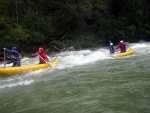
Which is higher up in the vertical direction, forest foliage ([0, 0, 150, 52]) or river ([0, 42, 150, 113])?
forest foliage ([0, 0, 150, 52])

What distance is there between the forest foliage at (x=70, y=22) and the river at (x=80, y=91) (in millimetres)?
8759

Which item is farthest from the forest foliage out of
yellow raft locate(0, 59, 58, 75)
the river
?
the river

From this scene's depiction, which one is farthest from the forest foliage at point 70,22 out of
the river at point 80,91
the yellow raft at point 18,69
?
the river at point 80,91

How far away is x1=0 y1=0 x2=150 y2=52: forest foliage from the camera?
65.7 ft

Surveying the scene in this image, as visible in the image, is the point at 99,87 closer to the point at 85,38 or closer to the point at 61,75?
the point at 61,75

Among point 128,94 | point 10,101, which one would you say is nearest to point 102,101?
point 128,94

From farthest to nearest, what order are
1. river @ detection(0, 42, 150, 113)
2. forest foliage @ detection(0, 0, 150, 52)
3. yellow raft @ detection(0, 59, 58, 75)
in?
forest foliage @ detection(0, 0, 150, 52) → yellow raft @ detection(0, 59, 58, 75) → river @ detection(0, 42, 150, 113)

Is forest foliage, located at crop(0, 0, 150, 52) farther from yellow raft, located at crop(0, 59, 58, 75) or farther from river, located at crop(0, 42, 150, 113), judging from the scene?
river, located at crop(0, 42, 150, 113)

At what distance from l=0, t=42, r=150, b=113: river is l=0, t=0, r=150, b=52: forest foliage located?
8759 mm

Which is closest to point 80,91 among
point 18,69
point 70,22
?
point 18,69

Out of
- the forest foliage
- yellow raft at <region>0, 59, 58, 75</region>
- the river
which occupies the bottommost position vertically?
the river

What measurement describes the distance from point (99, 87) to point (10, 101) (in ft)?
9.50

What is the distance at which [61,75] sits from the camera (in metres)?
11.0

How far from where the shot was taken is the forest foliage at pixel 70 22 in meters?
20.0
